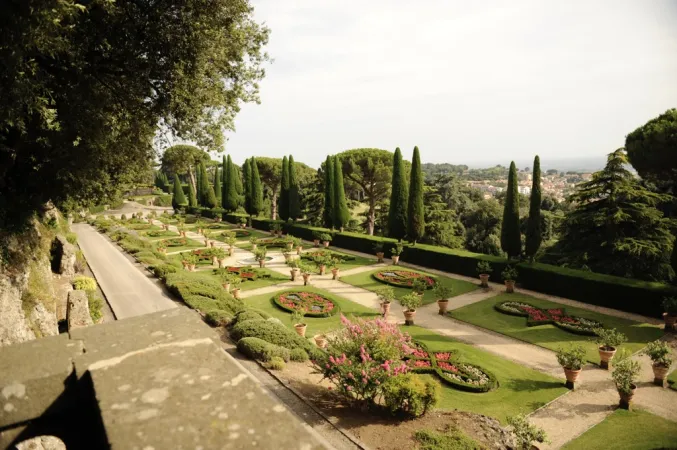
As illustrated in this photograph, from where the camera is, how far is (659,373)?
1115 centimetres

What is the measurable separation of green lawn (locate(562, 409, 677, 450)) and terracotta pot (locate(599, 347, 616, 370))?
2.62 metres

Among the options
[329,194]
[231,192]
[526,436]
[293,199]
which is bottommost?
[526,436]

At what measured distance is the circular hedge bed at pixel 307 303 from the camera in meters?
17.3

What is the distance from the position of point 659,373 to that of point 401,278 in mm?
13362

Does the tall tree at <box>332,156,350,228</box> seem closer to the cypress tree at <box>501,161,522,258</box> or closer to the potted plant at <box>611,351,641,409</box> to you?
the cypress tree at <box>501,161,522,258</box>

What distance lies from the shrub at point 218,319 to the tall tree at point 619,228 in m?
19.9

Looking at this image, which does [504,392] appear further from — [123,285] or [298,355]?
[123,285]

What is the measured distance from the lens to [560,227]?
80.3 ft

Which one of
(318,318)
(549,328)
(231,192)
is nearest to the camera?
(549,328)

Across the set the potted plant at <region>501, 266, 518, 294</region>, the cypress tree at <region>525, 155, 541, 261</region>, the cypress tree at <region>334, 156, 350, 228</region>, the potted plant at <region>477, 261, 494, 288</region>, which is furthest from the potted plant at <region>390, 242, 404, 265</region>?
the cypress tree at <region>334, 156, 350, 228</region>

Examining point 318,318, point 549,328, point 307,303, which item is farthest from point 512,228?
point 318,318

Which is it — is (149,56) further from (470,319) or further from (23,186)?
(470,319)

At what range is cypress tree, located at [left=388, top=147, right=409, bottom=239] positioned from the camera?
29703 mm

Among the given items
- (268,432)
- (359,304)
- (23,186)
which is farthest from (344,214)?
(268,432)
